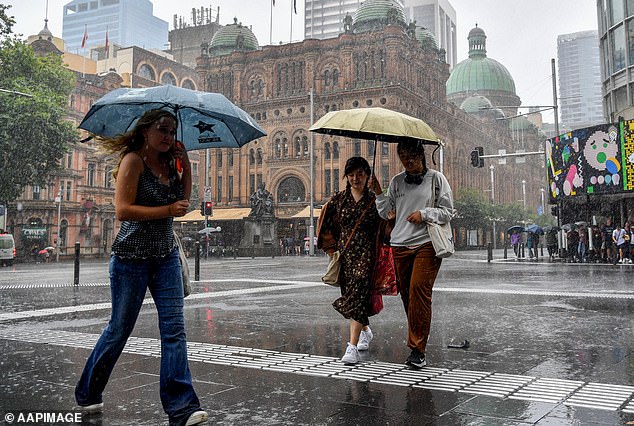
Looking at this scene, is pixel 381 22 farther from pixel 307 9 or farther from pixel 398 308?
pixel 307 9

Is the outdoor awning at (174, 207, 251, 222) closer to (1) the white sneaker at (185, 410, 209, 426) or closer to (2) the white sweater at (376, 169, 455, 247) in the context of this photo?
(2) the white sweater at (376, 169, 455, 247)

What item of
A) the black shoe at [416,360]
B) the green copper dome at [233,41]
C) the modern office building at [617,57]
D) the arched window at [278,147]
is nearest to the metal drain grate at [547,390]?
the black shoe at [416,360]

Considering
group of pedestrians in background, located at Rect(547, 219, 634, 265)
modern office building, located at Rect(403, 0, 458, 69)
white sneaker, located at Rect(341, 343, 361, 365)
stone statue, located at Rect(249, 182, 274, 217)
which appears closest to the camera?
white sneaker, located at Rect(341, 343, 361, 365)

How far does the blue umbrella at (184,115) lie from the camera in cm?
395

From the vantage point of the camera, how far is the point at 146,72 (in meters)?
74.9

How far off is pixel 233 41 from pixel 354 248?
64.5 m

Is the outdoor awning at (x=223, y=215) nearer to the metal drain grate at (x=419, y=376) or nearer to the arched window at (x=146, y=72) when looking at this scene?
the arched window at (x=146, y=72)

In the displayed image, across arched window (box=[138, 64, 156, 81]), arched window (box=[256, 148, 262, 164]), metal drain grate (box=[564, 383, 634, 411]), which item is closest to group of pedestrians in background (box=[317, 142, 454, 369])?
metal drain grate (box=[564, 383, 634, 411])

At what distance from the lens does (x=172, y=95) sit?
399 centimetres

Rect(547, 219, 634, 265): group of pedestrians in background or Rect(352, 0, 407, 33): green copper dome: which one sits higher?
Rect(352, 0, 407, 33): green copper dome

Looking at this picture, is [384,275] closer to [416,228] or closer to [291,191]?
[416,228]

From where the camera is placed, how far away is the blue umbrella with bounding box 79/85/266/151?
13.0 ft

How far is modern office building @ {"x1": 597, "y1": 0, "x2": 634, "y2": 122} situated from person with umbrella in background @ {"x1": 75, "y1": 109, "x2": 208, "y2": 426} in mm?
27797

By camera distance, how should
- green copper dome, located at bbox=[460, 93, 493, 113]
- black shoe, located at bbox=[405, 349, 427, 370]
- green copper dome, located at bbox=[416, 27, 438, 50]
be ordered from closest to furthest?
black shoe, located at bbox=[405, 349, 427, 370] < green copper dome, located at bbox=[416, 27, 438, 50] < green copper dome, located at bbox=[460, 93, 493, 113]
